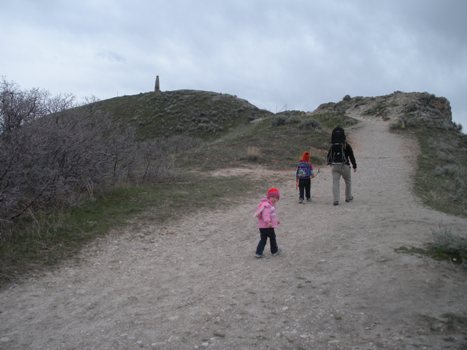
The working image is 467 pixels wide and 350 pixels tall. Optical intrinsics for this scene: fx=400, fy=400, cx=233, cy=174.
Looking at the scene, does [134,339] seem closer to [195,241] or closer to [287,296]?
[287,296]

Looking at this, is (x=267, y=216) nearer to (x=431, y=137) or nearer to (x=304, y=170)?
(x=304, y=170)

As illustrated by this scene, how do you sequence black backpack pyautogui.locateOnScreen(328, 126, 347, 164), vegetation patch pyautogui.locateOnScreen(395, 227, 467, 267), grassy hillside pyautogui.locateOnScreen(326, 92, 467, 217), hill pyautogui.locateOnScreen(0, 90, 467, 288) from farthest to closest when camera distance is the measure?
grassy hillside pyautogui.locateOnScreen(326, 92, 467, 217) → black backpack pyautogui.locateOnScreen(328, 126, 347, 164) → hill pyautogui.locateOnScreen(0, 90, 467, 288) → vegetation patch pyautogui.locateOnScreen(395, 227, 467, 267)

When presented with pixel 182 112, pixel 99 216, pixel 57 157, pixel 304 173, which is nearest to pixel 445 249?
pixel 304 173

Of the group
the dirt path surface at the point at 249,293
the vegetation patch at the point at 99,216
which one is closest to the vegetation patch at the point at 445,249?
the dirt path surface at the point at 249,293

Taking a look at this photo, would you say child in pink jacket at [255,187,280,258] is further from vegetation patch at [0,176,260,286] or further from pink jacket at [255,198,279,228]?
vegetation patch at [0,176,260,286]

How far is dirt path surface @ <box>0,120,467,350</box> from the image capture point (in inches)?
137

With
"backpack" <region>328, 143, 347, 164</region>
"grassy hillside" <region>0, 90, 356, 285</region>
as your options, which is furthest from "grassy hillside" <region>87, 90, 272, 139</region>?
"backpack" <region>328, 143, 347, 164</region>

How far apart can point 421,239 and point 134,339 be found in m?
4.03

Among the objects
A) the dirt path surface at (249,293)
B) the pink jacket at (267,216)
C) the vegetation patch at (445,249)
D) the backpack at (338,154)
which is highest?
the backpack at (338,154)

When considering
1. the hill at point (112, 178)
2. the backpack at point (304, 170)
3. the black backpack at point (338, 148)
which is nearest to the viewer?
the hill at point (112, 178)

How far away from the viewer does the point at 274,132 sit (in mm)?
22359

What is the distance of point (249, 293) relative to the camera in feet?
14.7

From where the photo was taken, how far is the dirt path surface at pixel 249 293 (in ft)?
11.5

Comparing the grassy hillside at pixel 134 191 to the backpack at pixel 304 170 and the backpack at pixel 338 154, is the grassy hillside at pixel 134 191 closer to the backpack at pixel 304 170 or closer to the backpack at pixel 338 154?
the backpack at pixel 304 170
